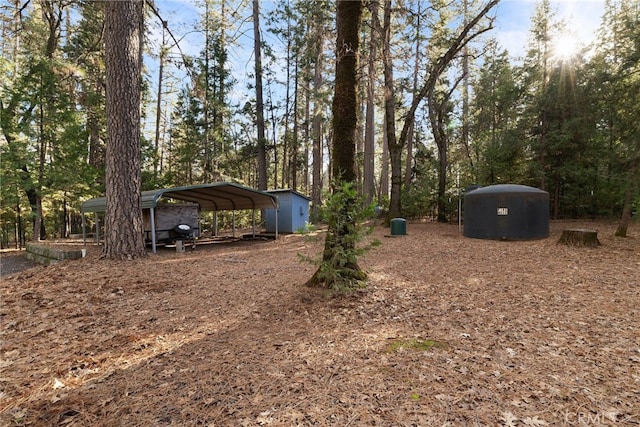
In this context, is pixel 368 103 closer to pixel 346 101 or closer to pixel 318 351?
pixel 346 101

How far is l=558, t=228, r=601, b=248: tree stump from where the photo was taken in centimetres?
787

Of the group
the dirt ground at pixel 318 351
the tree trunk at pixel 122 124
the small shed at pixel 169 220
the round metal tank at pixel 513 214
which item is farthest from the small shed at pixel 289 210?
the dirt ground at pixel 318 351

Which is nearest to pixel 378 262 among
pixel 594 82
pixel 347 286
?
pixel 347 286

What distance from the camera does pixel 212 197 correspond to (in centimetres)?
1142

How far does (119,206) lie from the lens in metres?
6.68

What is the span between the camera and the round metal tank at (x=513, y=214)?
9656mm

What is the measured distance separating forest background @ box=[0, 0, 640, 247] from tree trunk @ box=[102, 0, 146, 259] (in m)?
0.83

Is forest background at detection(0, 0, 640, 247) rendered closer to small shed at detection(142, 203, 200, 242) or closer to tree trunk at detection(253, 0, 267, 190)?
tree trunk at detection(253, 0, 267, 190)

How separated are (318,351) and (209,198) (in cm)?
1001

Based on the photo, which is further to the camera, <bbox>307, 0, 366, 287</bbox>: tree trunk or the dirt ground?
<bbox>307, 0, 366, 287</bbox>: tree trunk
